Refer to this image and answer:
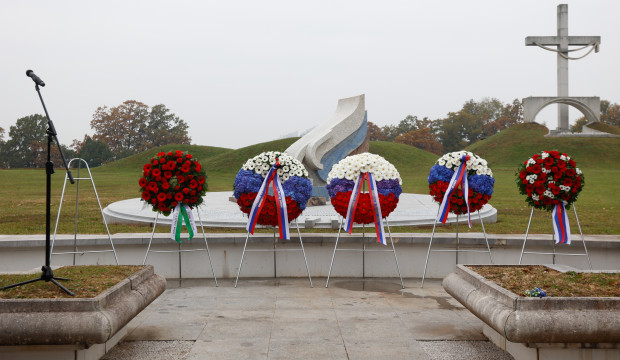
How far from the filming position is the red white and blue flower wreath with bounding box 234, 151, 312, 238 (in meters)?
7.46

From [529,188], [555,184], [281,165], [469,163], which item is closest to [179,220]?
[281,165]

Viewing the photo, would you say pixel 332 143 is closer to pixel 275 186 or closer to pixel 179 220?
pixel 275 186

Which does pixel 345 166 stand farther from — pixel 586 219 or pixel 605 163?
pixel 605 163

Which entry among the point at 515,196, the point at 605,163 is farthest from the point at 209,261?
the point at 605,163

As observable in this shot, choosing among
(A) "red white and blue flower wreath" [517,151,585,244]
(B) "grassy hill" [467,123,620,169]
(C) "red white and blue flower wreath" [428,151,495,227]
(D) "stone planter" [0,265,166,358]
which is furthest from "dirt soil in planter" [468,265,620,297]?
(B) "grassy hill" [467,123,620,169]

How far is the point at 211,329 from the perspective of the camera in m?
5.42

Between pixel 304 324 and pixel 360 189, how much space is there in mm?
2318

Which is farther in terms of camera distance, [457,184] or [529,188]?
[457,184]

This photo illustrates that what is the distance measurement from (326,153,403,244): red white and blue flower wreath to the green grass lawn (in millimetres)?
3138

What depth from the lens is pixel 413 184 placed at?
86.8ft

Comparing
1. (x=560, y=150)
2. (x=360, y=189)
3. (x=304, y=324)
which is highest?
(x=560, y=150)

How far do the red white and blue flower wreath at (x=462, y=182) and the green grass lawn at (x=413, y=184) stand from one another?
2903 mm

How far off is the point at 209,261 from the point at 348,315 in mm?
2676

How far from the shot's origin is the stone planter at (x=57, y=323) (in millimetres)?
4023
